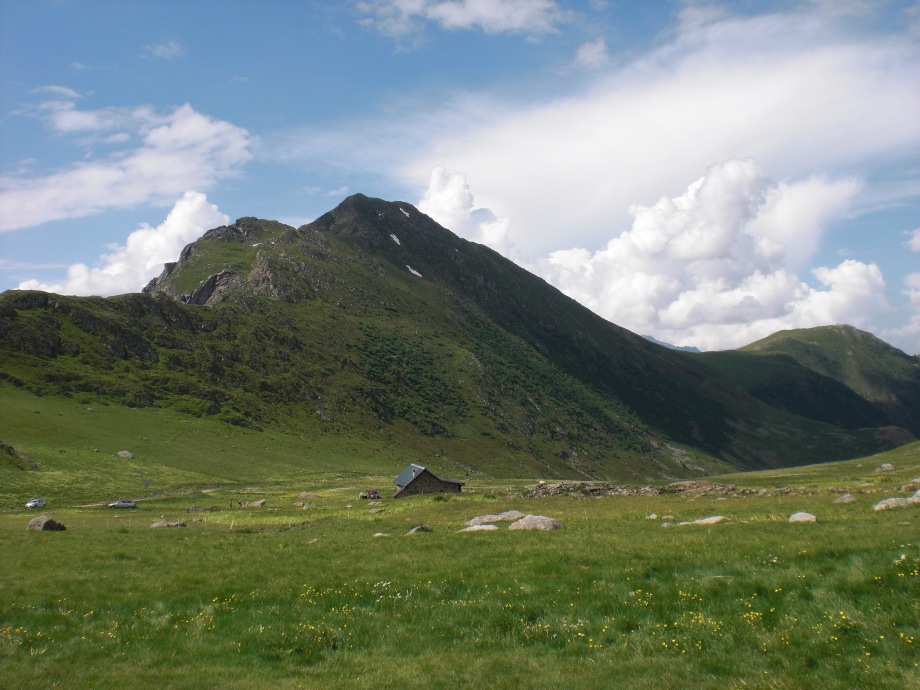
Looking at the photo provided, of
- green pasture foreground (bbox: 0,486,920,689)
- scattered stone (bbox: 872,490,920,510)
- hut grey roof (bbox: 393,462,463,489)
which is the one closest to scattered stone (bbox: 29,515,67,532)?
green pasture foreground (bbox: 0,486,920,689)

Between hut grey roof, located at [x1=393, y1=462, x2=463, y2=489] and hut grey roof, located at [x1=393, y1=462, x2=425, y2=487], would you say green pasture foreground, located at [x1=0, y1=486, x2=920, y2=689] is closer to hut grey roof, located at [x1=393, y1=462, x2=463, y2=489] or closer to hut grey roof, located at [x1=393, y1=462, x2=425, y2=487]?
hut grey roof, located at [x1=393, y1=462, x2=463, y2=489]

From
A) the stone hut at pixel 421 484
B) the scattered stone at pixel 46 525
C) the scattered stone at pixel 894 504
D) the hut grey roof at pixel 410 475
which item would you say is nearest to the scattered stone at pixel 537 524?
the scattered stone at pixel 894 504

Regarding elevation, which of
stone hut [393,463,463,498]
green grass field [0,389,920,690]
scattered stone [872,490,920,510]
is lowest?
stone hut [393,463,463,498]

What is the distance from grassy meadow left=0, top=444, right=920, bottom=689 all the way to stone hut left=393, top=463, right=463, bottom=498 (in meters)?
41.5

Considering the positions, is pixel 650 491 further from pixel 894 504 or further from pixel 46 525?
pixel 46 525

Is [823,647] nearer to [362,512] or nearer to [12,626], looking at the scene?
[12,626]

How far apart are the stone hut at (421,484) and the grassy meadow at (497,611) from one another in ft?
136

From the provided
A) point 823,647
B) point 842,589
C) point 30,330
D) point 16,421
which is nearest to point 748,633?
point 823,647

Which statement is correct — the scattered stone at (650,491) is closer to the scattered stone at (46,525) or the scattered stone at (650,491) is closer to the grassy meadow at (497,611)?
the grassy meadow at (497,611)

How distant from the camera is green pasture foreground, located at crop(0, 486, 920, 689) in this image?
12336 mm

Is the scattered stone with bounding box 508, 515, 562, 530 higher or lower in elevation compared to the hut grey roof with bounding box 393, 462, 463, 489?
higher

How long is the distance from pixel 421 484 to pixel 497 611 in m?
54.3

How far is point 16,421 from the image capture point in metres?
103

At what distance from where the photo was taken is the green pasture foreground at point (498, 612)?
12.3 metres
